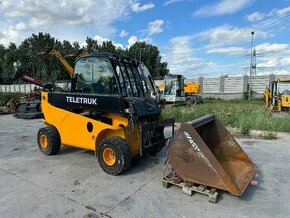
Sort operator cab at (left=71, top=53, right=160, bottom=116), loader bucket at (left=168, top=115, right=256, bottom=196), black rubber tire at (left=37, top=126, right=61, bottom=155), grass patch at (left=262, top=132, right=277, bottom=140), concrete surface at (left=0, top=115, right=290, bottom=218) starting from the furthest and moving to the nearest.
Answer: grass patch at (left=262, top=132, right=277, bottom=140)
black rubber tire at (left=37, top=126, right=61, bottom=155)
operator cab at (left=71, top=53, right=160, bottom=116)
loader bucket at (left=168, top=115, right=256, bottom=196)
concrete surface at (left=0, top=115, right=290, bottom=218)

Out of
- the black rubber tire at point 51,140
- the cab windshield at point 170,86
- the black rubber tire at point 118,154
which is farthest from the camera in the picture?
the cab windshield at point 170,86

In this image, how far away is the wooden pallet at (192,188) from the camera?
403 cm

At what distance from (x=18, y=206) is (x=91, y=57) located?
3.00 metres

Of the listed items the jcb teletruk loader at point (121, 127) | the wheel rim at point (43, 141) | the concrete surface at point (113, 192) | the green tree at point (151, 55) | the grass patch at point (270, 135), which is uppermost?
the green tree at point (151, 55)

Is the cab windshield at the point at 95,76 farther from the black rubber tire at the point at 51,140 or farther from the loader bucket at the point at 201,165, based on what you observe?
the loader bucket at the point at 201,165

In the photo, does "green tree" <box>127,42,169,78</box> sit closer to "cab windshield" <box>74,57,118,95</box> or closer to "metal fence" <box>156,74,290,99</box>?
"metal fence" <box>156,74,290,99</box>

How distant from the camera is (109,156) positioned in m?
5.27

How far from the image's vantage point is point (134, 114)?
17.1 ft

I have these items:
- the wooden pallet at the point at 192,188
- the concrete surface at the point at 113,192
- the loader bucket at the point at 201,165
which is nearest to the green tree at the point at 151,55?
the concrete surface at the point at 113,192

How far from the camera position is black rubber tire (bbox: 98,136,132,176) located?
5031 mm

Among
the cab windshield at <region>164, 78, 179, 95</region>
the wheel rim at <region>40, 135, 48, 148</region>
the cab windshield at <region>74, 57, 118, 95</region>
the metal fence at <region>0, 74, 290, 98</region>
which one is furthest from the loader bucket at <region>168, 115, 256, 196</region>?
the metal fence at <region>0, 74, 290, 98</region>

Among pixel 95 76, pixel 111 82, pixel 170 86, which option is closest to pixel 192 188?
pixel 111 82

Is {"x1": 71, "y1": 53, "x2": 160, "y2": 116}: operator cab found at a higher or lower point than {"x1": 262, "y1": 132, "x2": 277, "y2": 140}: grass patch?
higher

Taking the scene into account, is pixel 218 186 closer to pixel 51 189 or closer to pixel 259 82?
pixel 51 189
